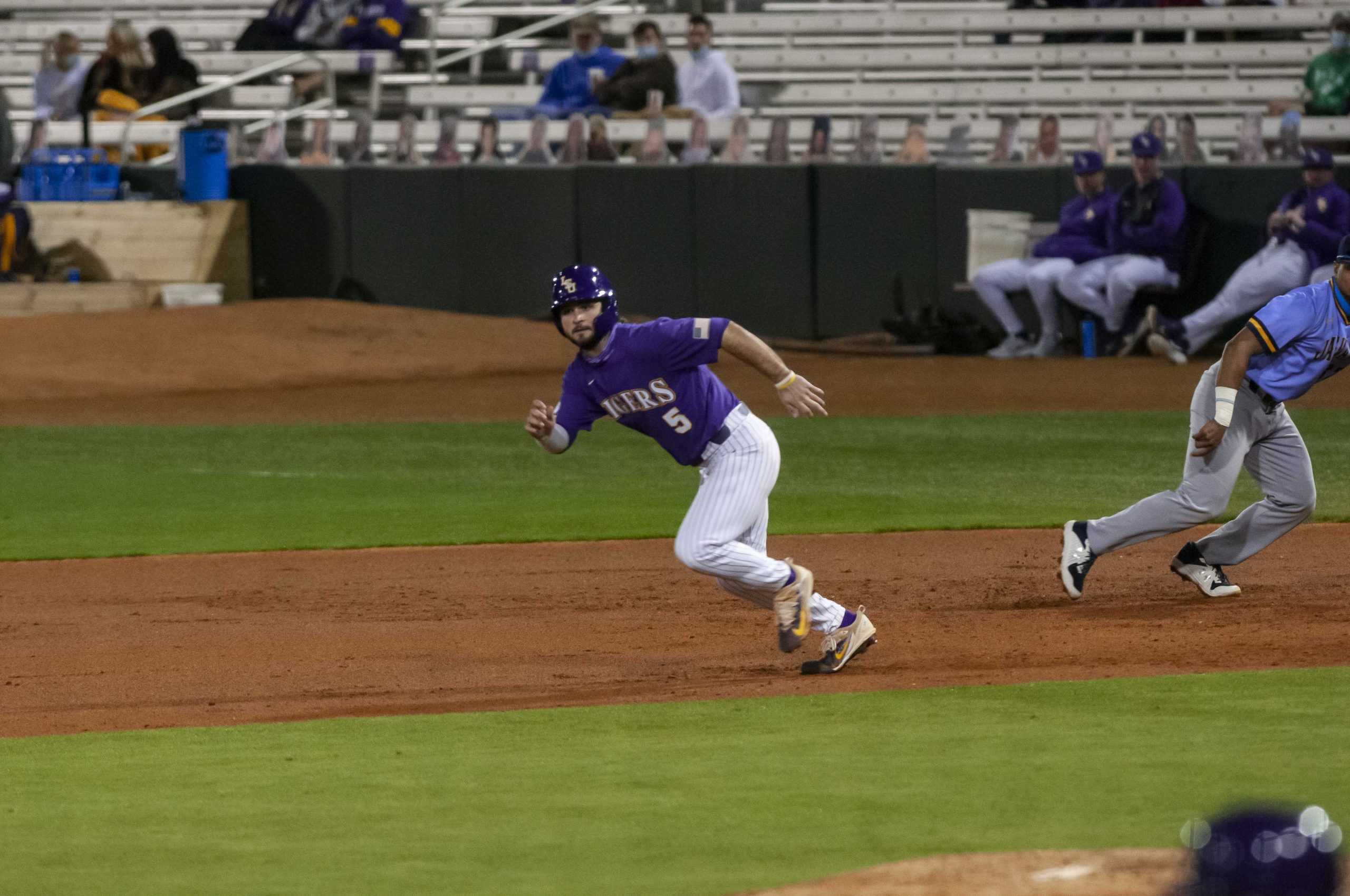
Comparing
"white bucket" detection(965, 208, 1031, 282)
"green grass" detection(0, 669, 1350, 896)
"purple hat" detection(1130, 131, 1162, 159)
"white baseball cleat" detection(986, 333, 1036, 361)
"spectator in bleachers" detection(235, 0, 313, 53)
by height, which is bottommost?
"white baseball cleat" detection(986, 333, 1036, 361)

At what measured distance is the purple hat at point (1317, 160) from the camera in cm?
1686

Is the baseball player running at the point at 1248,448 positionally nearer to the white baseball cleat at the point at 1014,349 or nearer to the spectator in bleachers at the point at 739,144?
the white baseball cleat at the point at 1014,349

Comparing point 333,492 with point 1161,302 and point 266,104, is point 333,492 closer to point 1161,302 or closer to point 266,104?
point 1161,302

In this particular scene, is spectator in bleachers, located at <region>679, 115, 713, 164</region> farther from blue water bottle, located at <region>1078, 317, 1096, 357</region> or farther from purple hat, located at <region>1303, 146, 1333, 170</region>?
purple hat, located at <region>1303, 146, 1333, 170</region>

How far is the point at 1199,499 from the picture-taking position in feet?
26.6

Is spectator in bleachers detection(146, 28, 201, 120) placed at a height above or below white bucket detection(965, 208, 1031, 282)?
above

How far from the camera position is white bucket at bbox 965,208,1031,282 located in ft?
62.2

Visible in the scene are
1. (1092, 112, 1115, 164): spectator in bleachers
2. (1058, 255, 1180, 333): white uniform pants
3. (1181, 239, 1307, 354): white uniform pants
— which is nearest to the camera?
(1181, 239, 1307, 354): white uniform pants

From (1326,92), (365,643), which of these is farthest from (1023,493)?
(1326,92)

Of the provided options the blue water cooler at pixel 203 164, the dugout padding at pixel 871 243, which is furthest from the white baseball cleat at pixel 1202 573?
the blue water cooler at pixel 203 164

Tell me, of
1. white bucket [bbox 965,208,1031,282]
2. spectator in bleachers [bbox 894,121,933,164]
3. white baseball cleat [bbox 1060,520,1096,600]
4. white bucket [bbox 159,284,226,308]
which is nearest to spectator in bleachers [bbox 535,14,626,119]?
spectator in bleachers [bbox 894,121,933,164]

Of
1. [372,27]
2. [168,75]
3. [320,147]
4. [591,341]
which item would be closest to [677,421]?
[591,341]

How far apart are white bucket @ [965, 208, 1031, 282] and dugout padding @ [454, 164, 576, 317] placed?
4276mm

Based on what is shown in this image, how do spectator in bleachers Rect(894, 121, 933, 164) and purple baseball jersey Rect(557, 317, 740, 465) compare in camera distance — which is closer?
purple baseball jersey Rect(557, 317, 740, 465)
